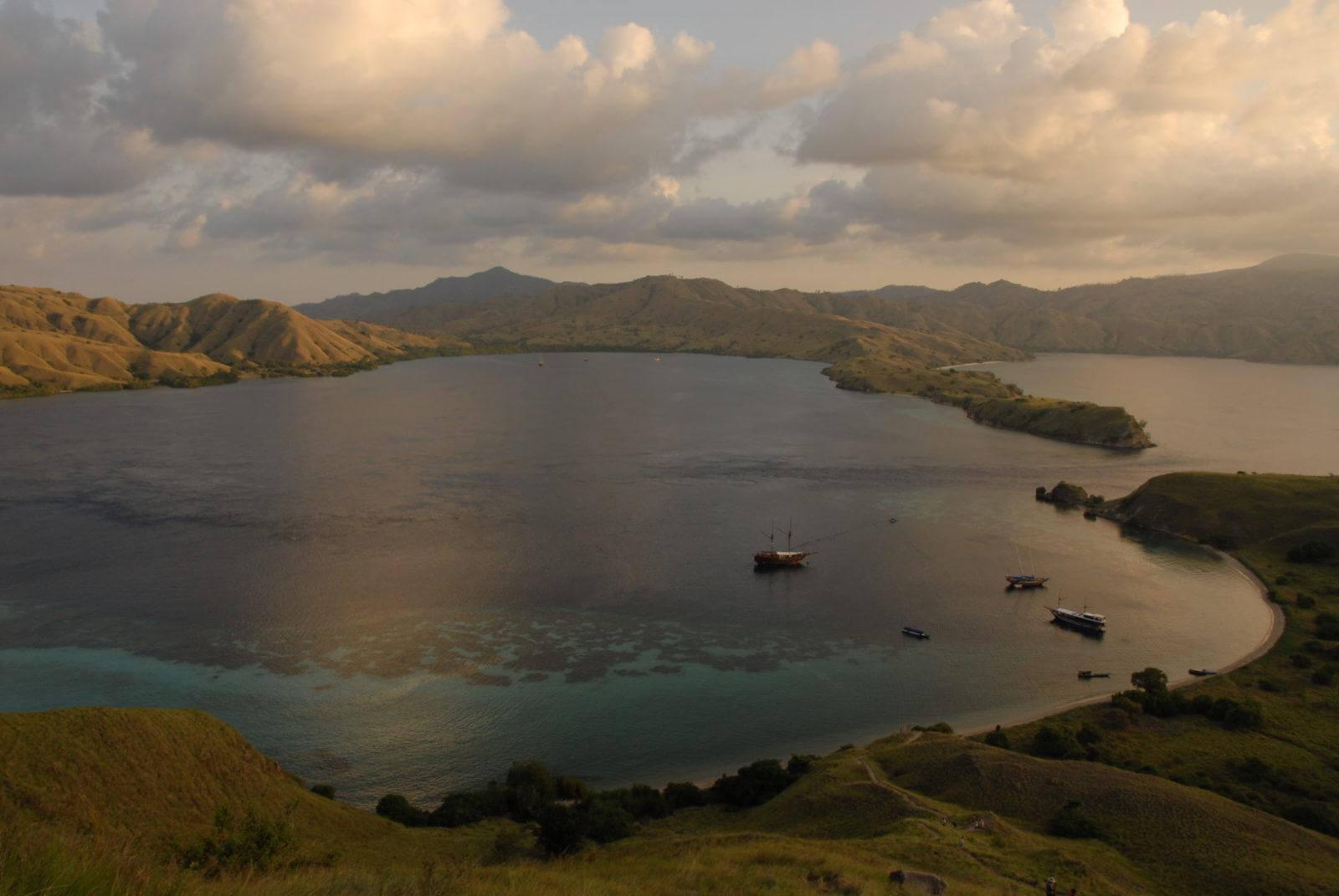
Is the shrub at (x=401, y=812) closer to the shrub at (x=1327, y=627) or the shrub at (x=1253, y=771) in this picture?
the shrub at (x=1253, y=771)

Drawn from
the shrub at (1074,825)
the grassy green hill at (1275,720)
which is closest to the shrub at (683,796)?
the shrub at (1074,825)

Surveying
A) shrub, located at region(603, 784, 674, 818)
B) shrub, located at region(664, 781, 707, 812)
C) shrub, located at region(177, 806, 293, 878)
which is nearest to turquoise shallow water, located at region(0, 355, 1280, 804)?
shrub, located at region(664, 781, 707, 812)

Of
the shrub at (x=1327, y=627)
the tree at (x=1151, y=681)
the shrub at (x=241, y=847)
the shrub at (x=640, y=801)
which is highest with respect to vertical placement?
the shrub at (x=241, y=847)

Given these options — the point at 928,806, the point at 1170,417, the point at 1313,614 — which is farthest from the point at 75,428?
the point at 1170,417

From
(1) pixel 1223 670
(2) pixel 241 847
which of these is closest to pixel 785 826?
(2) pixel 241 847

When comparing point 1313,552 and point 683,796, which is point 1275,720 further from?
point 1313,552
